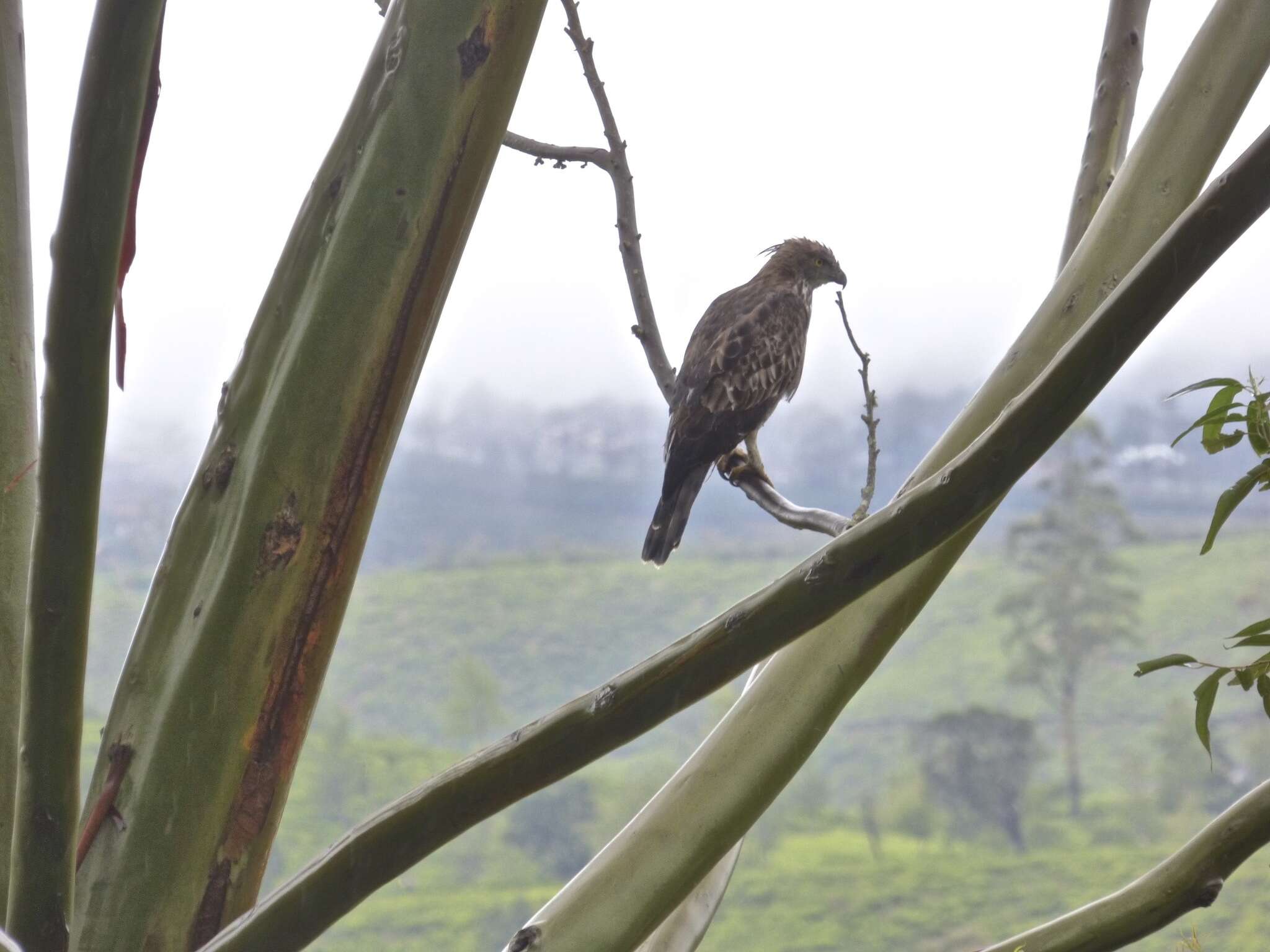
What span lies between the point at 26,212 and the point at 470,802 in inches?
22.5

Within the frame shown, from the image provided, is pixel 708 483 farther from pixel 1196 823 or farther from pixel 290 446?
pixel 1196 823

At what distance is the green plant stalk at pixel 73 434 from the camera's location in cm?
42

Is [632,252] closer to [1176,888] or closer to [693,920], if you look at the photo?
[693,920]

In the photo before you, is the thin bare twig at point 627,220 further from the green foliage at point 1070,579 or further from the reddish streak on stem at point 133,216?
the green foliage at point 1070,579

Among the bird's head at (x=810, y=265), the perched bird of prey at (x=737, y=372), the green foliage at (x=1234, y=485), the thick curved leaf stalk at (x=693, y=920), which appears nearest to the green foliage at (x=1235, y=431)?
the green foliage at (x=1234, y=485)

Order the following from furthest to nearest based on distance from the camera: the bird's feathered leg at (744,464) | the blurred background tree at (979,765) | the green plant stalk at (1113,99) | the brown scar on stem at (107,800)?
the blurred background tree at (979,765) → the bird's feathered leg at (744,464) → the green plant stalk at (1113,99) → the brown scar on stem at (107,800)

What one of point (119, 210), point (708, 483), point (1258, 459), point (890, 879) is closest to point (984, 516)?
point (1258, 459)

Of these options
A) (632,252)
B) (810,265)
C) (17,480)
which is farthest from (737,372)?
(17,480)

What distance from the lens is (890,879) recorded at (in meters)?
3.08

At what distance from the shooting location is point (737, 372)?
2018 mm

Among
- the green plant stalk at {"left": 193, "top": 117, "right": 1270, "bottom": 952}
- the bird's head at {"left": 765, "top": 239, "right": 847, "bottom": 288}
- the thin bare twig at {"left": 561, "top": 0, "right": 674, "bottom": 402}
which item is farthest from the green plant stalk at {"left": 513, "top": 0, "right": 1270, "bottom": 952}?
the bird's head at {"left": 765, "top": 239, "right": 847, "bottom": 288}

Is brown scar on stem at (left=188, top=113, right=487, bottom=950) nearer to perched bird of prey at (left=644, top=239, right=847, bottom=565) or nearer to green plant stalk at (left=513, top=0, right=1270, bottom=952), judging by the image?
green plant stalk at (left=513, top=0, right=1270, bottom=952)

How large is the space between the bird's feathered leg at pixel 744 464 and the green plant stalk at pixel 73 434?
3.92ft

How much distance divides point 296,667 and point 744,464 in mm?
1241
